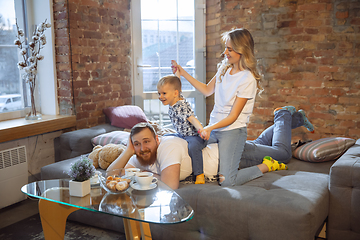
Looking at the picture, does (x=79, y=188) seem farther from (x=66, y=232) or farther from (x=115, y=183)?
(x=66, y=232)

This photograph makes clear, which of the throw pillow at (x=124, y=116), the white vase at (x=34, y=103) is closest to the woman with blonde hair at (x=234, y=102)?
the throw pillow at (x=124, y=116)

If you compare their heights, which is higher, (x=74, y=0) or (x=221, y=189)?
(x=74, y=0)

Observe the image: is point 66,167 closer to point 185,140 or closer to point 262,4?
point 185,140

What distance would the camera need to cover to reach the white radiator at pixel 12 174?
9.16ft

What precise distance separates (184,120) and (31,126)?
1.51m

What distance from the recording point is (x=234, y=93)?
7.51 ft

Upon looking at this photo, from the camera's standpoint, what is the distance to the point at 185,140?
→ 86.5 inches

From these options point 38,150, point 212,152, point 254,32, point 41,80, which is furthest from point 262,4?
point 38,150

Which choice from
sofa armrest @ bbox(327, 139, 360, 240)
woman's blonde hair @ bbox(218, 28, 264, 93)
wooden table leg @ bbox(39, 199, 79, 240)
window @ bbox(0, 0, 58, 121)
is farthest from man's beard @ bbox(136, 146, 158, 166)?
window @ bbox(0, 0, 58, 121)

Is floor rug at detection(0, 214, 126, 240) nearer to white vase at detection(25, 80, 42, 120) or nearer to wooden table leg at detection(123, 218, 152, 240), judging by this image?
wooden table leg at detection(123, 218, 152, 240)

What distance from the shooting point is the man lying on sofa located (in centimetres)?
189

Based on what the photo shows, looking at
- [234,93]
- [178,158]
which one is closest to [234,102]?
[234,93]

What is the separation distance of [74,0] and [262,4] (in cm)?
214

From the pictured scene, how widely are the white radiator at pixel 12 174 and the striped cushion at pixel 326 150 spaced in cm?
247
